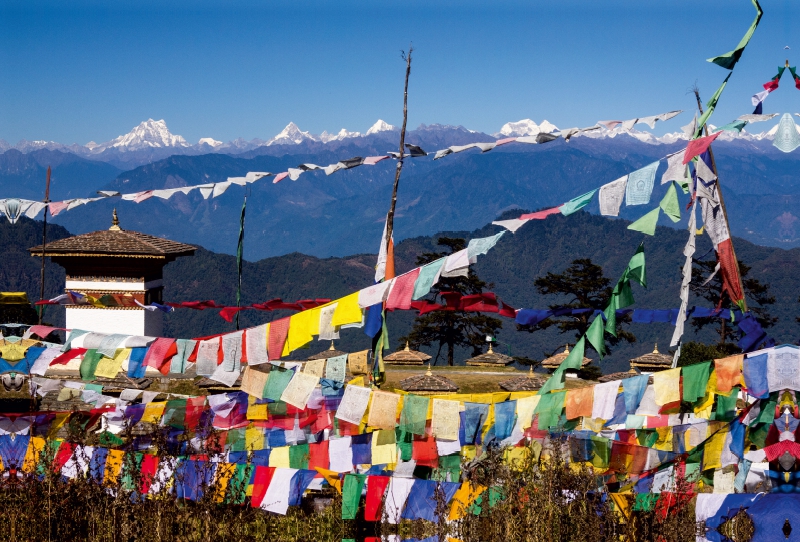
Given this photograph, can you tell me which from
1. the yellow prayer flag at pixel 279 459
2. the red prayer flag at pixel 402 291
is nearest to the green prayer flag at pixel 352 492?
the yellow prayer flag at pixel 279 459

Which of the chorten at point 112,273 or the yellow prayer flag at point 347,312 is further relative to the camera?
the chorten at point 112,273

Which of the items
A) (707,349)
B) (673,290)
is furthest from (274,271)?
(707,349)

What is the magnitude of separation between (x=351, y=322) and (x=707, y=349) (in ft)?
81.9

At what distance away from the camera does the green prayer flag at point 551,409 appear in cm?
912

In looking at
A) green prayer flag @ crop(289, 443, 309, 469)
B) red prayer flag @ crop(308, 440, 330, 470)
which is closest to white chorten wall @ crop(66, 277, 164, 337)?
green prayer flag @ crop(289, 443, 309, 469)

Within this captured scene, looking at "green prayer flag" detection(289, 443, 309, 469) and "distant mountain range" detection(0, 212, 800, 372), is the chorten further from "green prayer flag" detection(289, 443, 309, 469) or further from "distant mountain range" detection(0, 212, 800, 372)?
"distant mountain range" detection(0, 212, 800, 372)

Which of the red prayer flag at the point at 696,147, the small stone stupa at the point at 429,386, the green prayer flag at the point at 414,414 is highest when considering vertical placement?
the red prayer flag at the point at 696,147

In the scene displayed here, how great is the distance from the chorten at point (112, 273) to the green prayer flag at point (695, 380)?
596 inches

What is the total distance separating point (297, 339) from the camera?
10148 millimetres

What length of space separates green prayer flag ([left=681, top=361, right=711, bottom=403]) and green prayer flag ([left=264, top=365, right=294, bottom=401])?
167 inches

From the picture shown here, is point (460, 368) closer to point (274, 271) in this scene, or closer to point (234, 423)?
point (234, 423)

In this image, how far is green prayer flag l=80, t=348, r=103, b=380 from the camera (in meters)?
A: 11.4

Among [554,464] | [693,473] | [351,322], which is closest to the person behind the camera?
[554,464]

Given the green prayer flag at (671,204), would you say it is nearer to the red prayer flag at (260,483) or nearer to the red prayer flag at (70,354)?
the red prayer flag at (260,483)
